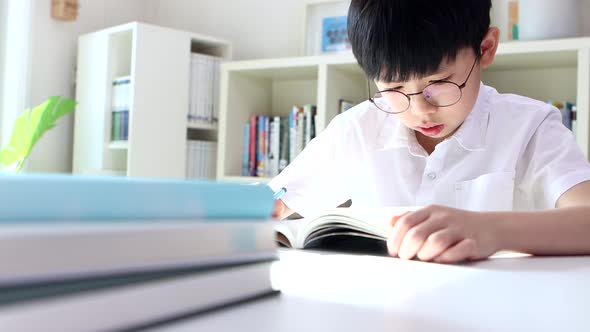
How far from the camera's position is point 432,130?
1177mm

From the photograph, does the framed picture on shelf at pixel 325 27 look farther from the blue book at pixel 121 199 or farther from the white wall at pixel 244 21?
the blue book at pixel 121 199

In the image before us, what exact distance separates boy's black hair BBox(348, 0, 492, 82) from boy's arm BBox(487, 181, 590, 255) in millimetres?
363

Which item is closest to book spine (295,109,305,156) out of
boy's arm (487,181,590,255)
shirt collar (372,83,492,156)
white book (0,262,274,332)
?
shirt collar (372,83,492,156)

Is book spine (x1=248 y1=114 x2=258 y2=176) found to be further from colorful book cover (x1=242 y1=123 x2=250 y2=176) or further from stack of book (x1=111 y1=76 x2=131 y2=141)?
stack of book (x1=111 y1=76 x2=131 y2=141)

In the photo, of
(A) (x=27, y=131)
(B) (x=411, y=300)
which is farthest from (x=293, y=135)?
(B) (x=411, y=300)

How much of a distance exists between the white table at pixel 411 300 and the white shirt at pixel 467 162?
0.55 meters

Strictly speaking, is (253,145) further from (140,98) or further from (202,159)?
(140,98)

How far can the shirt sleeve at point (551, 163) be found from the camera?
1.04m

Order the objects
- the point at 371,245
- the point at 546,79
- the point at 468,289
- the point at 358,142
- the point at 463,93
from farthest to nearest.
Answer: the point at 546,79, the point at 358,142, the point at 463,93, the point at 371,245, the point at 468,289

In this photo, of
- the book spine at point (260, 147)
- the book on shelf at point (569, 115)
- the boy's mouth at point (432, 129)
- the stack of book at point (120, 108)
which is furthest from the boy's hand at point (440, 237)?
the stack of book at point (120, 108)

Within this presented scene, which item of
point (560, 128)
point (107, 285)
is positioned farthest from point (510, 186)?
point (107, 285)

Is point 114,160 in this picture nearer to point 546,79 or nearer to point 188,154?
point 188,154

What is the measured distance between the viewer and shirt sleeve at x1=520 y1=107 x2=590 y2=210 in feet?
3.41

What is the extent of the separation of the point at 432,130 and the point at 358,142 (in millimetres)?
273
